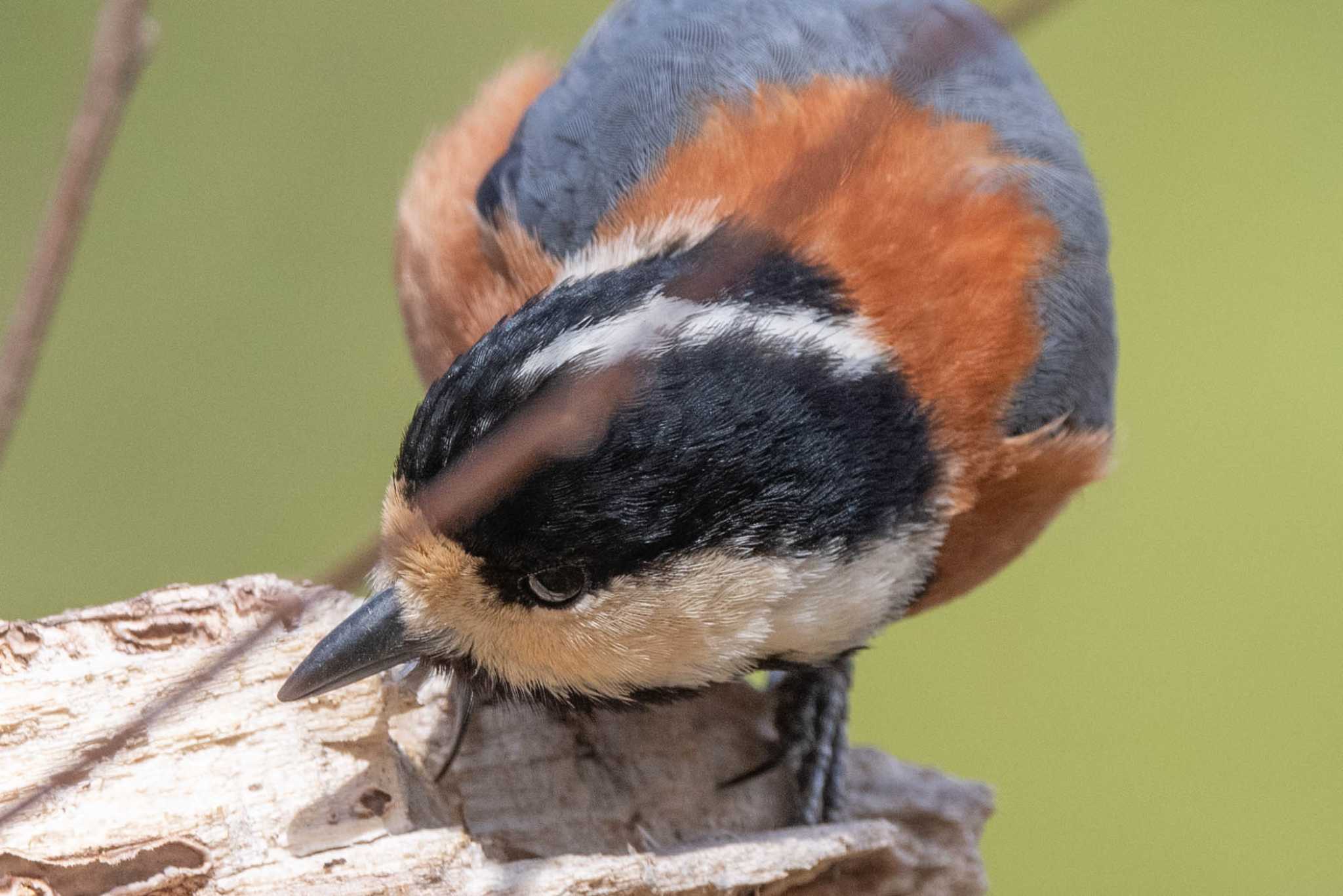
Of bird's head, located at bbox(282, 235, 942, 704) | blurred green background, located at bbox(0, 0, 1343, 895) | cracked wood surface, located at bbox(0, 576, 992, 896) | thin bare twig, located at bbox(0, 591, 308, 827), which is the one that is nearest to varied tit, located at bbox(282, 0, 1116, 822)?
bird's head, located at bbox(282, 235, 942, 704)

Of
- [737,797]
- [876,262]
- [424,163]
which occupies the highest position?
[424,163]

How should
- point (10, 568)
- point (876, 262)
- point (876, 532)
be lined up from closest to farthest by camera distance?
1. point (876, 532)
2. point (876, 262)
3. point (10, 568)

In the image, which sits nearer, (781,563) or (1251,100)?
(781,563)

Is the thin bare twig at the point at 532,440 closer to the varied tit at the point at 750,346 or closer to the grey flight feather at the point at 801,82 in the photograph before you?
the varied tit at the point at 750,346

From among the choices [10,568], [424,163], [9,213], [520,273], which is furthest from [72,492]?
[520,273]

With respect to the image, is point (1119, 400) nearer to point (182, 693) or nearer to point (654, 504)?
point (654, 504)

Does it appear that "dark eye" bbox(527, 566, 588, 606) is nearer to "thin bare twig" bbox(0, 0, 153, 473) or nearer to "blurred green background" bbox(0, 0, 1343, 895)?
"thin bare twig" bbox(0, 0, 153, 473)

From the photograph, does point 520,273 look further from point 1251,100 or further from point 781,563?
point 1251,100
